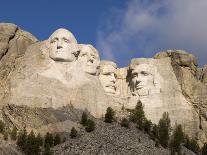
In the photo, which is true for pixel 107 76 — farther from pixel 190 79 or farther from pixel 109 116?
pixel 109 116

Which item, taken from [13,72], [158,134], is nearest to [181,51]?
[158,134]

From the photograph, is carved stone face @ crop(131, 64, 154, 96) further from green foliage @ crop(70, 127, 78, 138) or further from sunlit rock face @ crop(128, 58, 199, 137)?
green foliage @ crop(70, 127, 78, 138)

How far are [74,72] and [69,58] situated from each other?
112 centimetres

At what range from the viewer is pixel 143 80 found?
67062 mm

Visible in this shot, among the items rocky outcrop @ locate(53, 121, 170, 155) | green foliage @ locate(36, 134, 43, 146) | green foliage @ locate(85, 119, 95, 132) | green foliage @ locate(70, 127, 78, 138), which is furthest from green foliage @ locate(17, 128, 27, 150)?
green foliage @ locate(85, 119, 95, 132)

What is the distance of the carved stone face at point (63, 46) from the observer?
63469mm

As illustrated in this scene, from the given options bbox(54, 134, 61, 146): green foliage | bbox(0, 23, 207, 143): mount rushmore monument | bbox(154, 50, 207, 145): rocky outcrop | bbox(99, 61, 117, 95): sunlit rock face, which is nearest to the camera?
bbox(54, 134, 61, 146): green foliage

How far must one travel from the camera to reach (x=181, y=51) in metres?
70.1

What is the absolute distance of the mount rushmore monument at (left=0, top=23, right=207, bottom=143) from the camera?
60250 mm

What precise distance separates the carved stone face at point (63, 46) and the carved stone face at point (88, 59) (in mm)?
913

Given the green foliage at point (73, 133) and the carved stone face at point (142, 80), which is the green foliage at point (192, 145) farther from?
the green foliage at point (73, 133)

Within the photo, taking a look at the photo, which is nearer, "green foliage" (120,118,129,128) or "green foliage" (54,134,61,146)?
"green foliage" (54,134,61,146)

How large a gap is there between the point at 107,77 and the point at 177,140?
9.01m

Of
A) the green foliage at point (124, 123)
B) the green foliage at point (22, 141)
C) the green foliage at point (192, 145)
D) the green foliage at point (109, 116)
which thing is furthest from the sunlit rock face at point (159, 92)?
the green foliage at point (22, 141)
